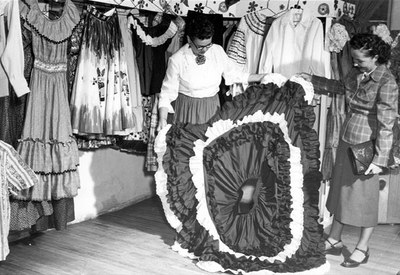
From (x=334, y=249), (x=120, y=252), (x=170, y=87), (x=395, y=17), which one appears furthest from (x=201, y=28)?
(x=395, y=17)

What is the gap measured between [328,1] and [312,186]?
1.67 metres

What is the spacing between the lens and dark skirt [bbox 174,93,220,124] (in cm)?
335

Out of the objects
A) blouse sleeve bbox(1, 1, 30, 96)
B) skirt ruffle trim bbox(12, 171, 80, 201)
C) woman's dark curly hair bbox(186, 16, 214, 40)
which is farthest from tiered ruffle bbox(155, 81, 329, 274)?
blouse sleeve bbox(1, 1, 30, 96)

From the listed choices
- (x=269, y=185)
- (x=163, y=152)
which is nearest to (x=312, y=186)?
(x=269, y=185)

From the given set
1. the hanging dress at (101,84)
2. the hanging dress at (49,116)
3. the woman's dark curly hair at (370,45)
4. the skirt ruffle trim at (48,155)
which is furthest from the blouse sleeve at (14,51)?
the woman's dark curly hair at (370,45)

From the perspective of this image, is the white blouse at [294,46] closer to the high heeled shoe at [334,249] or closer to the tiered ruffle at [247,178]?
the tiered ruffle at [247,178]

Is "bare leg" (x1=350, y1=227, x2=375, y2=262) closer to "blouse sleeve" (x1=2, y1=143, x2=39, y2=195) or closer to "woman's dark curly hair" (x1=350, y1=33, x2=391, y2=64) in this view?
"woman's dark curly hair" (x1=350, y1=33, x2=391, y2=64)

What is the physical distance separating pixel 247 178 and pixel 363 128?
755mm

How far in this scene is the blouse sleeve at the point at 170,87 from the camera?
Answer: 3266 mm

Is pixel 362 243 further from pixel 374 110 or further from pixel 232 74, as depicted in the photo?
pixel 232 74

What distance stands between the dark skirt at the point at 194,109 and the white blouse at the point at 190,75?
0.11ft

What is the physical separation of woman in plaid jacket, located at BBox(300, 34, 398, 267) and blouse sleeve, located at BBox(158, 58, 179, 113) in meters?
0.85

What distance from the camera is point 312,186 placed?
9.30 feet

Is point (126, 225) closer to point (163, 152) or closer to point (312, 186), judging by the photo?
point (163, 152)
